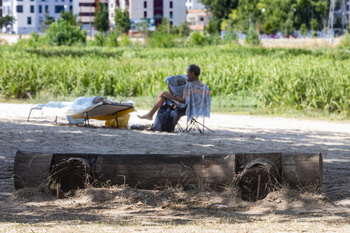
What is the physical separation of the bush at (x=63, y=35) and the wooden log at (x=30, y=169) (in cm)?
6231

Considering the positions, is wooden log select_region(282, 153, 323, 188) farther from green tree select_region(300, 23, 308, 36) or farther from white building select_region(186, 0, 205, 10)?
white building select_region(186, 0, 205, 10)

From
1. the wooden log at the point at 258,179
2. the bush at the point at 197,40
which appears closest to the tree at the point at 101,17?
the bush at the point at 197,40

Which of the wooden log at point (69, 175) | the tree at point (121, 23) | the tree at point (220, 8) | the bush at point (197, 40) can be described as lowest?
the wooden log at point (69, 175)

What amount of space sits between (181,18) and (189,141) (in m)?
134

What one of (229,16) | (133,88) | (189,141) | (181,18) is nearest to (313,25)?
(229,16)

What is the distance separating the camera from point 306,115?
16.4 meters

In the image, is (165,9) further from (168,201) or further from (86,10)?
(168,201)

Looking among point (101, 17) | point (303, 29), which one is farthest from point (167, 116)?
point (101, 17)

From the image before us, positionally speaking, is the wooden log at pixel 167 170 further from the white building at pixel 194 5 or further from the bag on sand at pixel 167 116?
the white building at pixel 194 5

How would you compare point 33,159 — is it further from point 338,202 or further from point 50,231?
point 338,202

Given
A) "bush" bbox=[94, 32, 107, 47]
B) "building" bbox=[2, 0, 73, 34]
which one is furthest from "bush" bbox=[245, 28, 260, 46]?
"building" bbox=[2, 0, 73, 34]

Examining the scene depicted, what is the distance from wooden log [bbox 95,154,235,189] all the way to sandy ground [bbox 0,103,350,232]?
129 millimetres

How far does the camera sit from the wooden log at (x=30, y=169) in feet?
22.3

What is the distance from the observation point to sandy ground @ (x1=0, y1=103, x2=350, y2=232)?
536cm
